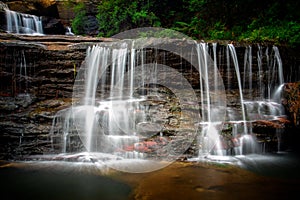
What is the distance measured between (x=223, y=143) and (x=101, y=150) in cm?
293

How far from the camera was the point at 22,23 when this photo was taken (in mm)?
11180

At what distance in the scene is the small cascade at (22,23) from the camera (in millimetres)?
10752

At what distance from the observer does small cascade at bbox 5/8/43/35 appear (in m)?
10.8

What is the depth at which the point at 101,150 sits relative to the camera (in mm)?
5824

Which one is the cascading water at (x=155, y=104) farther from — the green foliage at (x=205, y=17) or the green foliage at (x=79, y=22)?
the green foliage at (x=79, y=22)

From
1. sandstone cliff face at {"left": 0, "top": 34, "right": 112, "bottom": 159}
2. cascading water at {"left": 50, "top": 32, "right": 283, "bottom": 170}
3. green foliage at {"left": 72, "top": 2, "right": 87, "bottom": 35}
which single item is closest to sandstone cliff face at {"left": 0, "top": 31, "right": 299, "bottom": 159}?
sandstone cliff face at {"left": 0, "top": 34, "right": 112, "bottom": 159}

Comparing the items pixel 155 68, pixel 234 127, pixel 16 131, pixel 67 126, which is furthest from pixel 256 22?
pixel 16 131

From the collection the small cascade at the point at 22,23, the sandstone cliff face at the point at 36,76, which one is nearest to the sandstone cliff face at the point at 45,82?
the sandstone cliff face at the point at 36,76

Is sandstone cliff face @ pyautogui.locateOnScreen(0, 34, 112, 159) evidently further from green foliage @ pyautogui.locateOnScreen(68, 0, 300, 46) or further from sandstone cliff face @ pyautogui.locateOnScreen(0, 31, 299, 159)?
green foliage @ pyautogui.locateOnScreen(68, 0, 300, 46)

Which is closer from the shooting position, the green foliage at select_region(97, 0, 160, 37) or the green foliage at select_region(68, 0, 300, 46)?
the green foliage at select_region(68, 0, 300, 46)

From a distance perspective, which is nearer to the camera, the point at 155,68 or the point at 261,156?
the point at 261,156

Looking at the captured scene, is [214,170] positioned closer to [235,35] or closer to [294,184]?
[294,184]

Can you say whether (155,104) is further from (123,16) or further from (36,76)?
(123,16)

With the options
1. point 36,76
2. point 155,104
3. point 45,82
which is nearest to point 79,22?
point 36,76
